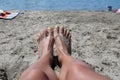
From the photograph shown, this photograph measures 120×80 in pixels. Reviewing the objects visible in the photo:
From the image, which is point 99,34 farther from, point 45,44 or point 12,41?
point 12,41

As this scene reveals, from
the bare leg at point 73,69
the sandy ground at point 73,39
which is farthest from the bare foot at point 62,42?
the sandy ground at point 73,39

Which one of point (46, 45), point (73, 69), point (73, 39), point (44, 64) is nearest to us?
point (73, 69)

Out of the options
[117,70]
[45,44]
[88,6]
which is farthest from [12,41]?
[88,6]

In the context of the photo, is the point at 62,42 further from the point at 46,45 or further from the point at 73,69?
the point at 73,69

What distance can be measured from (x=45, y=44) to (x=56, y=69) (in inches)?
9.9

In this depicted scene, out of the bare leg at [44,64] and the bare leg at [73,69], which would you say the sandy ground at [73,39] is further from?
→ the bare leg at [73,69]

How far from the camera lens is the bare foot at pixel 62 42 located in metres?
1.79

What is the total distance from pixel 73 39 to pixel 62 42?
11.8 inches

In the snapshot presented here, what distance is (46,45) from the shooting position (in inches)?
75.7

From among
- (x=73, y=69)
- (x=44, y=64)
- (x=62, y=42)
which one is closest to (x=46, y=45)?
(x=62, y=42)

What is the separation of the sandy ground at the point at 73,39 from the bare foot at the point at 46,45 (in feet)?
0.30

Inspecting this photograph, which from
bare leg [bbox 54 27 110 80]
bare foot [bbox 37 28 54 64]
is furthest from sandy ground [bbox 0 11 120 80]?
bare leg [bbox 54 27 110 80]

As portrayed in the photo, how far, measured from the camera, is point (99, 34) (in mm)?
2334

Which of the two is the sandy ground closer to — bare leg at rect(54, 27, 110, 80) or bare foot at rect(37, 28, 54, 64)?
bare foot at rect(37, 28, 54, 64)
